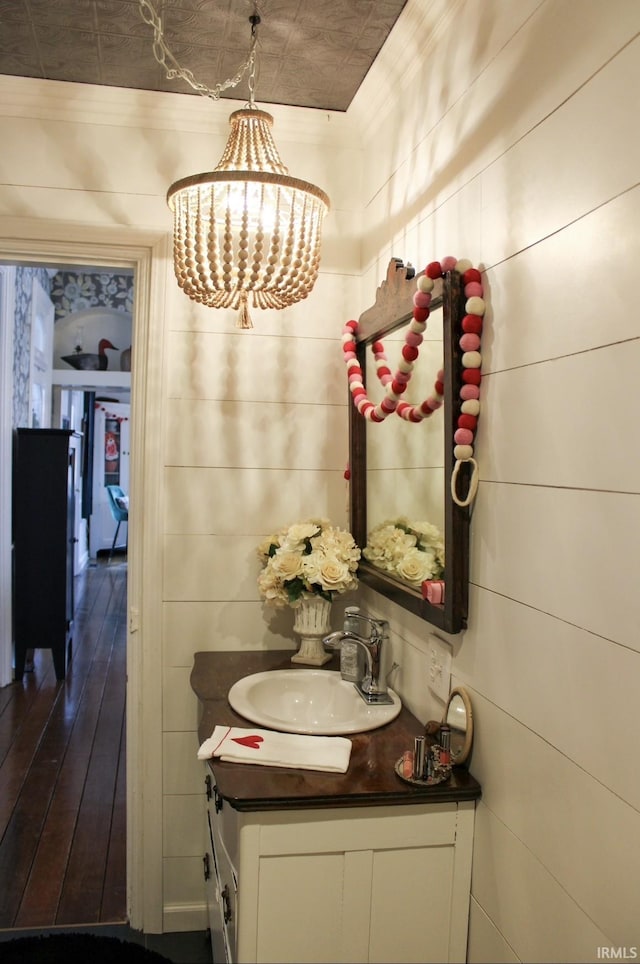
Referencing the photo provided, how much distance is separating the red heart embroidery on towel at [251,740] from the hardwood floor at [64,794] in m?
1.22

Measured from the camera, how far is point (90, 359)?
7.18 metres

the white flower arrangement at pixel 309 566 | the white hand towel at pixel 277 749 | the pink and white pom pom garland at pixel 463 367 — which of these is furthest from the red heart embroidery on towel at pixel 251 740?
the pink and white pom pom garland at pixel 463 367

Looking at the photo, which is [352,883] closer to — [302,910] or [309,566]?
[302,910]

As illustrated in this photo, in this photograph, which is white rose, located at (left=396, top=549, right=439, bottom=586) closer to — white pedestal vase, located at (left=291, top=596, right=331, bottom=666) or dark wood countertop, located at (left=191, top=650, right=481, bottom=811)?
dark wood countertop, located at (left=191, top=650, right=481, bottom=811)

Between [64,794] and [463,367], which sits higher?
[463,367]

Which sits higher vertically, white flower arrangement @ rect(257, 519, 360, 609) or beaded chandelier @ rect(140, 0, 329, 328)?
beaded chandelier @ rect(140, 0, 329, 328)

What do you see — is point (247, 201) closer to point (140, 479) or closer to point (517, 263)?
point (517, 263)

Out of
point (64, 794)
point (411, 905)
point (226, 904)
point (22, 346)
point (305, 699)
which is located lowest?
point (64, 794)

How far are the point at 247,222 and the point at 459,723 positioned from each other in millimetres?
1127

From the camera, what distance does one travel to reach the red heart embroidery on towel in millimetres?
1495

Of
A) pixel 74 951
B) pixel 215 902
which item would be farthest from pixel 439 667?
pixel 74 951

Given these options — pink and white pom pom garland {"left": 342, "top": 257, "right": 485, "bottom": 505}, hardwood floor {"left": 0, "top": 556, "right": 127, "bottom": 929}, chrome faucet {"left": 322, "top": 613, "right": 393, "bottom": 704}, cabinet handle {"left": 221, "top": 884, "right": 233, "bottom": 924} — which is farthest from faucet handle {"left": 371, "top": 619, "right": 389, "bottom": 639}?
hardwood floor {"left": 0, "top": 556, "right": 127, "bottom": 929}

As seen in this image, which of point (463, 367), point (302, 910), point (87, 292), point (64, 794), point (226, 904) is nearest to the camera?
point (302, 910)

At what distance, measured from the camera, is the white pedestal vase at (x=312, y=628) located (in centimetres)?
210
